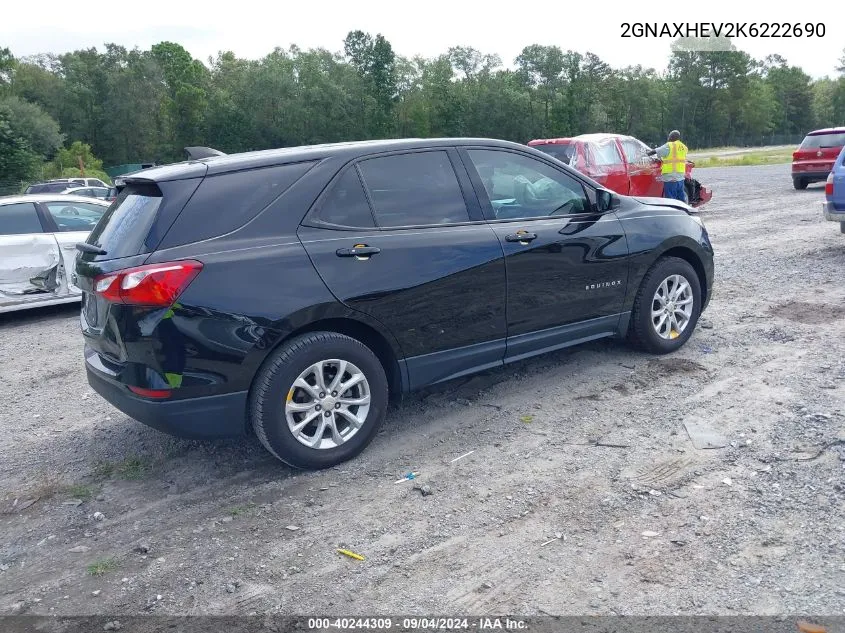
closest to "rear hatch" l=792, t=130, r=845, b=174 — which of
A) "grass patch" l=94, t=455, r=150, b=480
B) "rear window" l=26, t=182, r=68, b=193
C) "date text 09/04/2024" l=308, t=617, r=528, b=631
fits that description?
"grass patch" l=94, t=455, r=150, b=480

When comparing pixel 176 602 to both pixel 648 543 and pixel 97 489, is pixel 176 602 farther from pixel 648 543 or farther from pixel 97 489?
pixel 648 543

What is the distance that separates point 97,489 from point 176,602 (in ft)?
4.70

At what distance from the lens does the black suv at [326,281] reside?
4.01 meters

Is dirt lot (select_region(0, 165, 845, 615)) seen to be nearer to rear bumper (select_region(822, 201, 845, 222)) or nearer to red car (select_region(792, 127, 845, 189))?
rear bumper (select_region(822, 201, 845, 222))

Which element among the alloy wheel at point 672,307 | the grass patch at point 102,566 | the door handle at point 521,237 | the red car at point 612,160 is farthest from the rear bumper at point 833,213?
the grass patch at point 102,566

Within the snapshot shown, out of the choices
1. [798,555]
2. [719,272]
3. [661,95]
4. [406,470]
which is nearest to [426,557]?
[406,470]

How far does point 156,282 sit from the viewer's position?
3914 millimetres

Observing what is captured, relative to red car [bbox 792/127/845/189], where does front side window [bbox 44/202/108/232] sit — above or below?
above

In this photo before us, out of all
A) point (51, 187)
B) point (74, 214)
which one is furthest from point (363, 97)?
point (74, 214)

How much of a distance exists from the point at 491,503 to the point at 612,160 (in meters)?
11.5

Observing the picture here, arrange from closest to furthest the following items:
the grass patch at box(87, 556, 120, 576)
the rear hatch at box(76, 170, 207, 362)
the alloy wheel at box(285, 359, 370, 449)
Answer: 1. the grass patch at box(87, 556, 120, 576)
2. the rear hatch at box(76, 170, 207, 362)
3. the alloy wheel at box(285, 359, 370, 449)

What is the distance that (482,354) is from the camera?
16.2 ft

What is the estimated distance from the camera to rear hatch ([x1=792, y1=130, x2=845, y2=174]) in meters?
19.3

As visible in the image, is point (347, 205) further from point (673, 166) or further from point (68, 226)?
point (673, 166)
